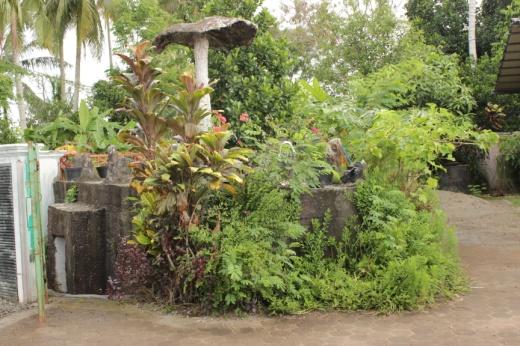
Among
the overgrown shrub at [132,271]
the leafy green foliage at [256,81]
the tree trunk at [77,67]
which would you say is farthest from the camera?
the tree trunk at [77,67]

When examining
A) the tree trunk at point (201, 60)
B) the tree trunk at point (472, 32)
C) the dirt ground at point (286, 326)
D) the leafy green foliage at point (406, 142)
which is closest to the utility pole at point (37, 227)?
the dirt ground at point (286, 326)

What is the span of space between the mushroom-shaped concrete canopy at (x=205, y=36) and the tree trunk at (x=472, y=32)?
1270cm

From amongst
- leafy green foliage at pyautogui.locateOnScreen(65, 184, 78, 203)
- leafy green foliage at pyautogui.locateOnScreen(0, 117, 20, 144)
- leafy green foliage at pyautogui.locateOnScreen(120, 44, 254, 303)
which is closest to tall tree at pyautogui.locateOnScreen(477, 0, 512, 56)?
leafy green foliage at pyautogui.locateOnScreen(0, 117, 20, 144)

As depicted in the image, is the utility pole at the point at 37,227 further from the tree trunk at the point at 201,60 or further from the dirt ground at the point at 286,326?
the tree trunk at the point at 201,60

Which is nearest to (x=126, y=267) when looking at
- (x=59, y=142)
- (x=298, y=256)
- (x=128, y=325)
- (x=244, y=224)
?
(x=128, y=325)

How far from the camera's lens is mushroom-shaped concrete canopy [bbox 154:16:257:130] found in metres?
6.78

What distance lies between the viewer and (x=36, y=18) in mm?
23578

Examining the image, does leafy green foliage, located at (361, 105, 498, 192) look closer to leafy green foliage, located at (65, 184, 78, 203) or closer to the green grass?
leafy green foliage, located at (65, 184, 78, 203)

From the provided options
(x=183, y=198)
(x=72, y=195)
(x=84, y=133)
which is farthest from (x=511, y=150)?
(x=183, y=198)

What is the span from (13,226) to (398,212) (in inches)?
157

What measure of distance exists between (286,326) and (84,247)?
2620 mm

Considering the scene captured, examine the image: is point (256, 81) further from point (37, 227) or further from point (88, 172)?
point (37, 227)

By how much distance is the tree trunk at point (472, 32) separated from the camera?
1750cm

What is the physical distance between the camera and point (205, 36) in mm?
6965
